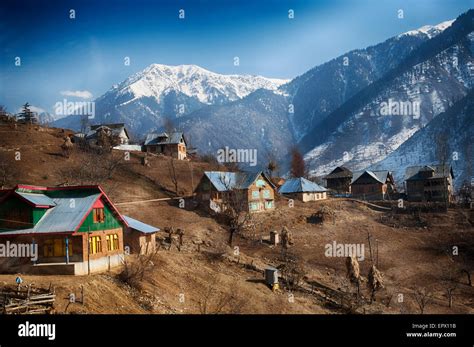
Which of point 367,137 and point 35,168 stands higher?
point 367,137

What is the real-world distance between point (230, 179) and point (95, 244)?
29602mm

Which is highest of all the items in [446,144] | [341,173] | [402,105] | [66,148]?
[402,105]

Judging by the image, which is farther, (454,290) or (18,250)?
(454,290)

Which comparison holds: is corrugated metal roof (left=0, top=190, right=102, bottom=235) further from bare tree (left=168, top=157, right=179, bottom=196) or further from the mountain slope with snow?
the mountain slope with snow

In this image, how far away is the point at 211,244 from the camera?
36.9 metres

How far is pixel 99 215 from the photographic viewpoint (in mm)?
21641

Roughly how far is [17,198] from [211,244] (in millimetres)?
19038

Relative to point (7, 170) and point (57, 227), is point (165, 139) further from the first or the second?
point (57, 227)

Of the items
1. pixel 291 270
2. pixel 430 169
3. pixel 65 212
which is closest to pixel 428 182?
pixel 430 169

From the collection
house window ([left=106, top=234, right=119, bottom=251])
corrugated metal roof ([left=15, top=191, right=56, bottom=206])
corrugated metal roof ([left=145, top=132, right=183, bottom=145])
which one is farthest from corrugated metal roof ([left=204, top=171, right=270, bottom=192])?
corrugated metal roof ([left=15, top=191, right=56, bottom=206])

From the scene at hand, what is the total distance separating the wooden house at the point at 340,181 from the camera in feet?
234
